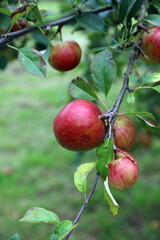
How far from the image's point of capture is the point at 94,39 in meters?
1.96

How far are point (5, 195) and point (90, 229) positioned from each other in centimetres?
77

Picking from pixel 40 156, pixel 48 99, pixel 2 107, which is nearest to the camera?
pixel 40 156

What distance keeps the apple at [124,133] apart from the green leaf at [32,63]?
0.21m

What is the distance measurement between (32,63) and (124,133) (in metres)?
0.26

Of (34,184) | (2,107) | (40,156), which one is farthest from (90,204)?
(2,107)

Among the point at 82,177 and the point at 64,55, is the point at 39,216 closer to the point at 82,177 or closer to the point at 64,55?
the point at 82,177

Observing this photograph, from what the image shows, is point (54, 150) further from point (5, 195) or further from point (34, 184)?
point (5, 195)

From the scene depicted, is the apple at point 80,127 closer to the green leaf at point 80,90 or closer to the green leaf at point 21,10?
the green leaf at point 80,90

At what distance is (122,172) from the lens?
63 centimetres

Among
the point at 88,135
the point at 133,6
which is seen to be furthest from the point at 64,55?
the point at 88,135

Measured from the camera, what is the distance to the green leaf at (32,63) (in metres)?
0.68

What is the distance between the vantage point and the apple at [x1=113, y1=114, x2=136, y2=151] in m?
0.71

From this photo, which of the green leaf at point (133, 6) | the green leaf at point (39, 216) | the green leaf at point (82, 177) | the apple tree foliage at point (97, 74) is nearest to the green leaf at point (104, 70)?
the apple tree foliage at point (97, 74)

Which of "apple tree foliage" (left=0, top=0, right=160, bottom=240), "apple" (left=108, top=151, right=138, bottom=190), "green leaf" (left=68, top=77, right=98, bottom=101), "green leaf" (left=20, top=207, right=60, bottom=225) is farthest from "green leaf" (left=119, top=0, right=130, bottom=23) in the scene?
"green leaf" (left=20, top=207, right=60, bottom=225)
